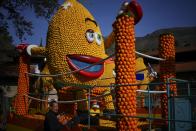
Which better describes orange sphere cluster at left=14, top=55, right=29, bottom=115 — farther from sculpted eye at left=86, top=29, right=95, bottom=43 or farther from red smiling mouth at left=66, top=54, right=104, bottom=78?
sculpted eye at left=86, top=29, right=95, bottom=43

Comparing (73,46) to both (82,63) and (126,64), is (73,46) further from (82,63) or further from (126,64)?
(126,64)

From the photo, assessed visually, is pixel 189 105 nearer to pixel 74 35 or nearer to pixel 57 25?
pixel 74 35

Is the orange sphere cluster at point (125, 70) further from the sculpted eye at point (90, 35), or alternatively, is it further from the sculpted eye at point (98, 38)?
the sculpted eye at point (98, 38)

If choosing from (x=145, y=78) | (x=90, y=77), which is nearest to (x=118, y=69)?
(x=90, y=77)

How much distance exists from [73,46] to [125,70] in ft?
9.48

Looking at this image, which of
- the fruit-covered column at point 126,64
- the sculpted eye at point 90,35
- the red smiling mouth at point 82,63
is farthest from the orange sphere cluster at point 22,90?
the fruit-covered column at point 126,64

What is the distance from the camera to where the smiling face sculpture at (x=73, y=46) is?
29.6ft

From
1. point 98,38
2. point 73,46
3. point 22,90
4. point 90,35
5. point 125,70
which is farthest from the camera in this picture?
point 22,90

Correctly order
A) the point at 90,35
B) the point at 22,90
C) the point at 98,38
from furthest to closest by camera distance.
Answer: the point at 22,90, the point at 98,38, the point at 90,35

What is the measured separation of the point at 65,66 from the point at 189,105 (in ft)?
11.7

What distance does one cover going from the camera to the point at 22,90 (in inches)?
421

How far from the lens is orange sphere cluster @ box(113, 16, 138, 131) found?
20.5ft

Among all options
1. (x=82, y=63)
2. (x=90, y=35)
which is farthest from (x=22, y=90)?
(x=90, y=35)

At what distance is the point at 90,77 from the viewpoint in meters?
9.07
